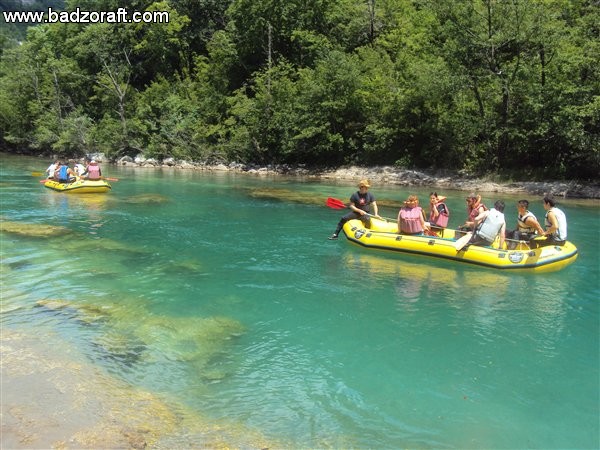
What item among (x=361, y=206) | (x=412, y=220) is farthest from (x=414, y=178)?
(x=412, y=220)

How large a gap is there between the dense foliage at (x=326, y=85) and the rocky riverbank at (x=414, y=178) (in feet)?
2.81

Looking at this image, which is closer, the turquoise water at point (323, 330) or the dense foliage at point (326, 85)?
the turquoise water at point (323, 330)

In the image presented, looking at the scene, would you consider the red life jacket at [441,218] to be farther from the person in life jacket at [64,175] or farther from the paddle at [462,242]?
the person in life jacket at [64,175]

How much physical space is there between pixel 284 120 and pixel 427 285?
75.2ft

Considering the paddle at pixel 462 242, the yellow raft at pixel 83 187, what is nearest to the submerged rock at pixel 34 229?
the yellow raft at pixel 83 187

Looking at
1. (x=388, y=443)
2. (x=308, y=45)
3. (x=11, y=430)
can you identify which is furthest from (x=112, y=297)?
(x=308, y=45)

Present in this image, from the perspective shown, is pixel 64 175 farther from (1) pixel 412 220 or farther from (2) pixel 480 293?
(2) pixel 480 293

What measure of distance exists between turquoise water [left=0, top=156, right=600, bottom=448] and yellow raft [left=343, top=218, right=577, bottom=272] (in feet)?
0.71

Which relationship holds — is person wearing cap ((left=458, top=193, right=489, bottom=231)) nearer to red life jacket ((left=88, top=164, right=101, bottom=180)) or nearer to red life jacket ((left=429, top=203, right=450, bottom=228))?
red life jacket ((left=429, top=203, right=450, bottom=228))

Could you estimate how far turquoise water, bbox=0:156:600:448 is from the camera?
486cm

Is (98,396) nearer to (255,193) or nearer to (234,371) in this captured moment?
(234,371)

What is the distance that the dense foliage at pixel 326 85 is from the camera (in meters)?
22.3

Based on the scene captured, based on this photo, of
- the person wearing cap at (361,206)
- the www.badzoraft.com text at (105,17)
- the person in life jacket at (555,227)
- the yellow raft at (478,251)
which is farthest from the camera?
the www.badzoraft.com text at (105,17)

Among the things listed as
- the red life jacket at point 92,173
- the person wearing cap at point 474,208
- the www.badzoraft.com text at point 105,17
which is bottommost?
the person wearing cap at point 474,208
